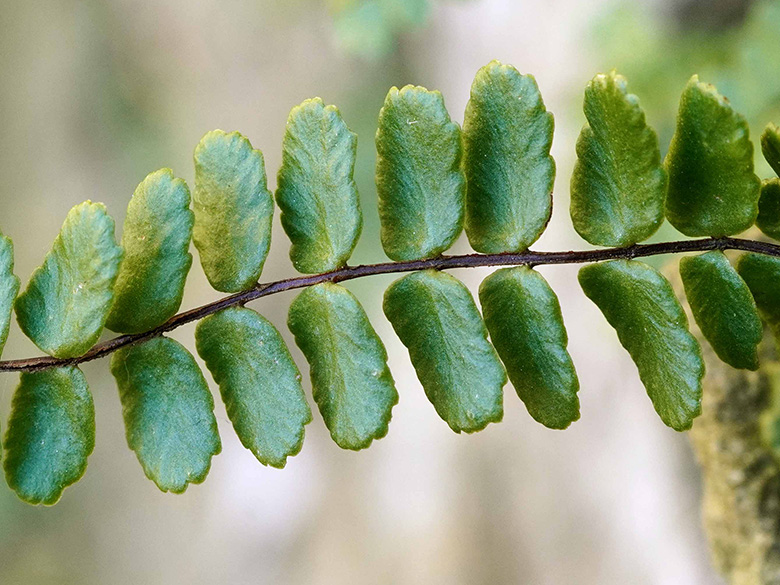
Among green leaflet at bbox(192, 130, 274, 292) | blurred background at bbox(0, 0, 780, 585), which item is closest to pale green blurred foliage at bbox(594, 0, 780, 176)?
blurred background at bbox(0, 0, 780, 585)

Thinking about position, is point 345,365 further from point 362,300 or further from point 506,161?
point 362,300

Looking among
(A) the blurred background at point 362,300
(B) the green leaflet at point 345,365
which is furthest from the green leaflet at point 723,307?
(A) the blurred background at point 362,300

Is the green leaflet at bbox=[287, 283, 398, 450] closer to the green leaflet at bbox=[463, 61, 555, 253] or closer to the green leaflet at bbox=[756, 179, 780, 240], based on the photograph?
the green leaflet at bbox=[463, 61, 555, 253]

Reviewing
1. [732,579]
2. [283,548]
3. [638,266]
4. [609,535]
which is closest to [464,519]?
[609,535]

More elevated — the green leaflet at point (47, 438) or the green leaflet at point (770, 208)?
the green leaflet at point (770, 208)

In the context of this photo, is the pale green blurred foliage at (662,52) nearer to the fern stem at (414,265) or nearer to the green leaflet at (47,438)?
the fern stem at (414,265)

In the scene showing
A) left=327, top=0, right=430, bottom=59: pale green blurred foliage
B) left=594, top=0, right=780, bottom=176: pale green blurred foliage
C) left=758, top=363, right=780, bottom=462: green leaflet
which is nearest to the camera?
left=758, top=363, right=780, bottom=462: green leaflet
